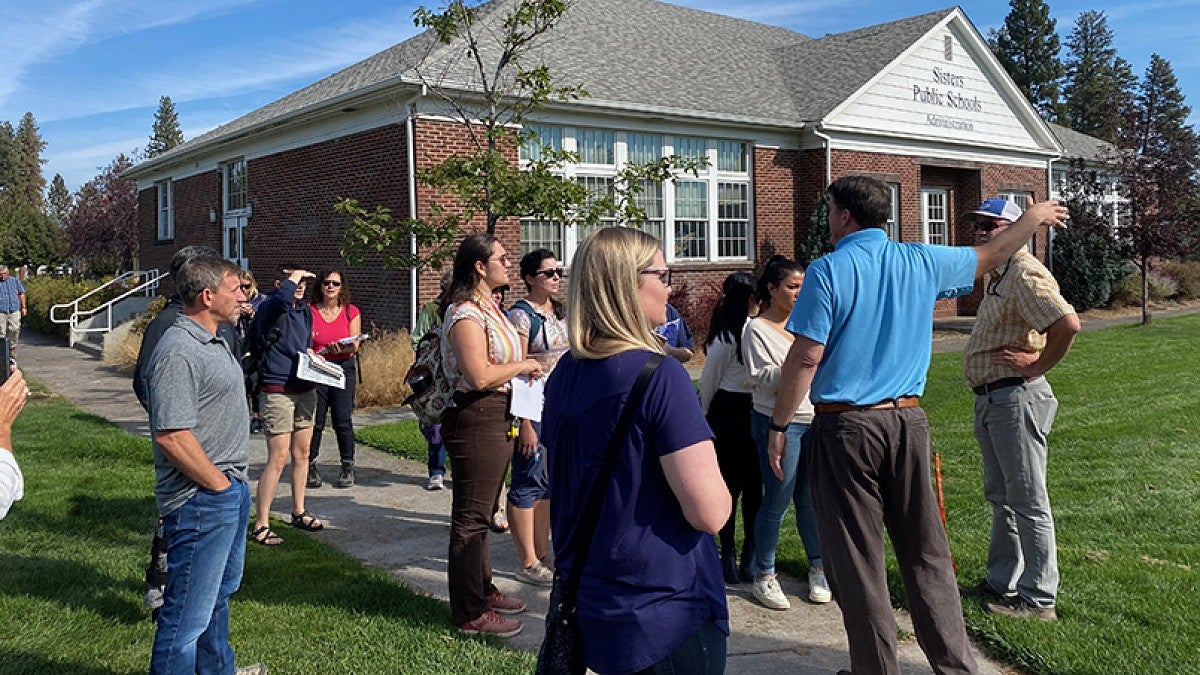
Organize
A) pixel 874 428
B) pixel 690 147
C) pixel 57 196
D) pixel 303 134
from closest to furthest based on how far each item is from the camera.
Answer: pixel 874 428
pixel 303 134
pixel 690 147
pixel 57 196

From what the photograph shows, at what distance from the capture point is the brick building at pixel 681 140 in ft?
53.5

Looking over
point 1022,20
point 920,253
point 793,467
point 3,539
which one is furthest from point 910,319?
point 1022,20

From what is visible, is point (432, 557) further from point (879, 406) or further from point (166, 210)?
point (166, 210)

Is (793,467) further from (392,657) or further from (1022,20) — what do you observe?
(1022,20)

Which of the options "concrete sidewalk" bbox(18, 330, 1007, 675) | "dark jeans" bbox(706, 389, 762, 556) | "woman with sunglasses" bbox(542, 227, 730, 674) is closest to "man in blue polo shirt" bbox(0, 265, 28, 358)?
"concrete sidewalk" bbox(18, 330, 1007, 675)

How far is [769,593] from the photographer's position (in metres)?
5.07

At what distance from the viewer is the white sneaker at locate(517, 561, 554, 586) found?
549cm

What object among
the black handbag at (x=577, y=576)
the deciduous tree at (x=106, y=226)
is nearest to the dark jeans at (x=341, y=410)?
the black handbag at (x=577, y=576)

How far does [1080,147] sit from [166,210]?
27.2m

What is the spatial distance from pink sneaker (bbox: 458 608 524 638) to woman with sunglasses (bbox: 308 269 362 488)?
337 centimetres

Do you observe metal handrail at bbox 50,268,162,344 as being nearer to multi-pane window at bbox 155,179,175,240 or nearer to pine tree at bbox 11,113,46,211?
multi-pane window at bbox 155,179,175,240

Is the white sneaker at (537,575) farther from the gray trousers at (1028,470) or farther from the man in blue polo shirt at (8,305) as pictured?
the man in blue polo shirt at (8,305)

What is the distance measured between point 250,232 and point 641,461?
64.9ft

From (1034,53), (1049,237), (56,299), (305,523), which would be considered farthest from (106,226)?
(1034,53)
